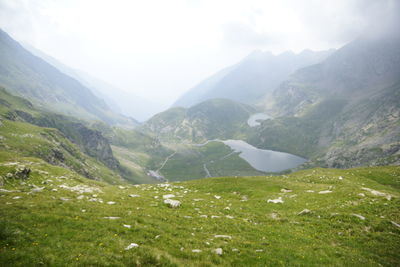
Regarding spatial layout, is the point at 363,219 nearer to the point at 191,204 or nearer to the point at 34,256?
the point at 191,204

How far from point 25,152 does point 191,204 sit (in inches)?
3690

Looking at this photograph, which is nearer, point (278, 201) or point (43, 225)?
point (43, 225)

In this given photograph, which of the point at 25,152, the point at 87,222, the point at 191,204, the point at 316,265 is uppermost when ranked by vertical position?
the point at 316,265

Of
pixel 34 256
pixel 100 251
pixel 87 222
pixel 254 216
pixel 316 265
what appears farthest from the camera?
pixel 254 216

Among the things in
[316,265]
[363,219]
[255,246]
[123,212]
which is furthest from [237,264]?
[363,219]

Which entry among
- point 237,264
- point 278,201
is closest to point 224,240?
point 237,264

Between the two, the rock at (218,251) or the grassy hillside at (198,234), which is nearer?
the grassy hillside at (198,234)

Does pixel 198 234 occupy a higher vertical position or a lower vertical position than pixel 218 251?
lower

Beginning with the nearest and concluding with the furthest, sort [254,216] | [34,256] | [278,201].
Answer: [34,256], [254,216], [278,201]

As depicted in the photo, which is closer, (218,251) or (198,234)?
(218,251)

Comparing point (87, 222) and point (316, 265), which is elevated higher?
point (316, 265)

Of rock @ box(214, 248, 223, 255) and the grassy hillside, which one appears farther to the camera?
rock @ box(214, 248, 223, 255)

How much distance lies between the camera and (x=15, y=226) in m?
13.0

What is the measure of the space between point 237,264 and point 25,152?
105761 mm
